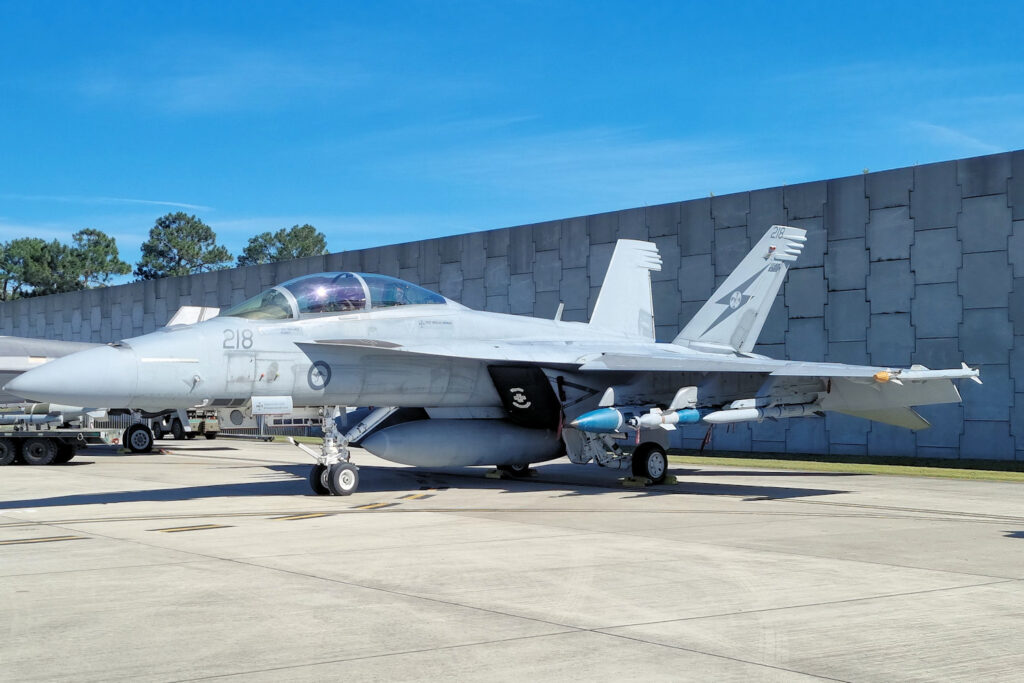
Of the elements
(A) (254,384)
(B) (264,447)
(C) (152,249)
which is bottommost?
(B) (264,447)

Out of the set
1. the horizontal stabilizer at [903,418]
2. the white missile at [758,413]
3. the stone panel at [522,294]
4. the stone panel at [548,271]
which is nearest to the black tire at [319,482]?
the white missile at [758,413]

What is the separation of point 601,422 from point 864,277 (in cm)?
1087

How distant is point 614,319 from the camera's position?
17.8m

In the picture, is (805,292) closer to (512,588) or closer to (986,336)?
(986,336)

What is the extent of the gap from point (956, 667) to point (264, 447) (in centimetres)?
2496

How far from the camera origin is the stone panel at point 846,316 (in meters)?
21.5

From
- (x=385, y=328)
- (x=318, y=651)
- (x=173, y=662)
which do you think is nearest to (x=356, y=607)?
(x=318, y=651)

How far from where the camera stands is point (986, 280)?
64.4ft

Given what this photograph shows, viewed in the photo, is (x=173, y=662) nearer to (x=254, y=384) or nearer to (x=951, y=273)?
(x=254, y=384)

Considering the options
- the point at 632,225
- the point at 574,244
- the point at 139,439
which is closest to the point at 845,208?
the point at 632,225

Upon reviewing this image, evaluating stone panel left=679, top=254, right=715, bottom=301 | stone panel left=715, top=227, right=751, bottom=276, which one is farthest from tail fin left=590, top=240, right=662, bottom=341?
stone panel left=679, top=254, right=715, bottom=301

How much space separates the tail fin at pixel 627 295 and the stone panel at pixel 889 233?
5.88m

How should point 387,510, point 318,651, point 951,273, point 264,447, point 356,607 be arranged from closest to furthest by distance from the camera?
point 318,651
point 356,607
point 387,510
point 951,273
point 264,447

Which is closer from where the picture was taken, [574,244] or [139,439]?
[139,439]
